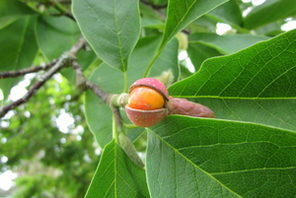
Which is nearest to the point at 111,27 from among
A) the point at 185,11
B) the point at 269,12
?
the point at 185,11

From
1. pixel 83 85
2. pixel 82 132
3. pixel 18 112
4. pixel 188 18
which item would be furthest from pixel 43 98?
pixel 188 18

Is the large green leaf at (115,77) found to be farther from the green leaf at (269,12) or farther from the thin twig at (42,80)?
the green leaf at (269,12)

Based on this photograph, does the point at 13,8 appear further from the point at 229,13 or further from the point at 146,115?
the point at 146,115

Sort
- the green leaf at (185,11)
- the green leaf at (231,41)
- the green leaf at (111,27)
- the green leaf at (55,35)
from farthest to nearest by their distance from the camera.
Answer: the green leaf at (55,35) → the green leaf at (231,41) → the green leaf at (111,27) → the green leaf at (185,11)

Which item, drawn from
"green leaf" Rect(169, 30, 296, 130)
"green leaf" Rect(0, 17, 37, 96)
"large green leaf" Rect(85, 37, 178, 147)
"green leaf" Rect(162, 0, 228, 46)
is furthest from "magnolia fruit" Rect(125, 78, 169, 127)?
"green leaf" Rect(0, 17, 37, 96)

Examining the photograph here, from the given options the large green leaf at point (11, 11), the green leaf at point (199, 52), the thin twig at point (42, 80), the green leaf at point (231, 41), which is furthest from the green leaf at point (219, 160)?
the large green leaf at point (11, 11)

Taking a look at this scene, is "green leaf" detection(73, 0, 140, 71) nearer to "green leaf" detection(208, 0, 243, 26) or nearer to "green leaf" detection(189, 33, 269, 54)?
"green leaf" detection(189, 33, 269, 54)

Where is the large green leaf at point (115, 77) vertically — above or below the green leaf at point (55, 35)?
below
